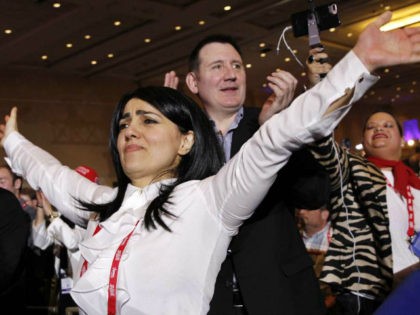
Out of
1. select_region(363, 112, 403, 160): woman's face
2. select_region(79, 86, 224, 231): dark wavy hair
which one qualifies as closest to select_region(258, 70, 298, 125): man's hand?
select_region(79, 86, 224, 231): dark wavy hair

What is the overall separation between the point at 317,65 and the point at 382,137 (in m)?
1.54

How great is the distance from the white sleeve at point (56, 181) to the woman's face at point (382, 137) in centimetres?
160

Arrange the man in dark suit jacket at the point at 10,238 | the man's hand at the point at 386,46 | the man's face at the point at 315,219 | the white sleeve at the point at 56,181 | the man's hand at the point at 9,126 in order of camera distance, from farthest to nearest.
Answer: the man's face at the point at 315,219
the man in dark suit jacket at the point at 10,238
the man's hand at the point at 9,126
the white sleeve at the point at 56,181
the man's hand at the point at 386,46

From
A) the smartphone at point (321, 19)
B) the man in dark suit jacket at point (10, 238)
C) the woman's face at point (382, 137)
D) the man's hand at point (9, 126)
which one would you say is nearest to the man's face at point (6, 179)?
the man in dark suit jacket at point (10, 238)

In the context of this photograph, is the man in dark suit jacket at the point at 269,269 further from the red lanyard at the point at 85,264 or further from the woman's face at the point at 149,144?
the red lanyard at the point at 85,264

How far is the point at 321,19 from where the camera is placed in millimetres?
1671

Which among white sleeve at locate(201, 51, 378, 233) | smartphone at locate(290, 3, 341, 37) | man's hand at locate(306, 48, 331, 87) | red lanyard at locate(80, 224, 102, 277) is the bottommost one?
red lanyard at locate(80, 224, 102, 277)

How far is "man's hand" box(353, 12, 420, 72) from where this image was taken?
103cm

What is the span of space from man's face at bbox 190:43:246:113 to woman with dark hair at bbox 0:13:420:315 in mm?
556

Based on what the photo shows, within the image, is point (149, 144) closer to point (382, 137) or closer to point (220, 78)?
point (220, 78)

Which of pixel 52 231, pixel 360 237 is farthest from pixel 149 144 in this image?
pixel 52 231

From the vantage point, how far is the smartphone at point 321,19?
5.38 ft

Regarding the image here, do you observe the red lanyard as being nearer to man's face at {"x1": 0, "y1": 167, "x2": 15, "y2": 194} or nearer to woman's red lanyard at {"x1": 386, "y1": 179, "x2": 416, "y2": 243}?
woman's red lanyard at {"x1": 386, "y1": 179, "x2": 416, "y2": 243}

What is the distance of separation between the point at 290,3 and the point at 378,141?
677cm
